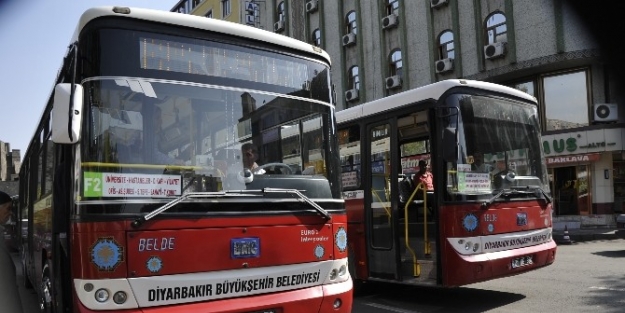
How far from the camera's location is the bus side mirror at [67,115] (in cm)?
393

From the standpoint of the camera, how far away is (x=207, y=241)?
428cm

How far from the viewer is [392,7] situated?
26.2 meters

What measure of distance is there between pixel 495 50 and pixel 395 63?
5.93 meters

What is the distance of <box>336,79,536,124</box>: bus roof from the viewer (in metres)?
7.00

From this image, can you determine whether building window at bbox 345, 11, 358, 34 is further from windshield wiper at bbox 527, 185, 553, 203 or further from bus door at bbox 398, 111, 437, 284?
windshield wiper at bbox 527, 185, 553, 203

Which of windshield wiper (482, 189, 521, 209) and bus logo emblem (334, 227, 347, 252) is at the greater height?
windshield wiper (482, 189, 521, 209)

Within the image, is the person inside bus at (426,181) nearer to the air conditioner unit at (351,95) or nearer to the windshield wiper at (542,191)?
the windshield wiper at (542,191)

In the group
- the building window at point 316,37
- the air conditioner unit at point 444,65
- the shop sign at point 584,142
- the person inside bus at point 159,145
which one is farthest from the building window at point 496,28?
the person inside bus at point 159,145

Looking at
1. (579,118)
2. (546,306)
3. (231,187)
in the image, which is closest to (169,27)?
(231,187)

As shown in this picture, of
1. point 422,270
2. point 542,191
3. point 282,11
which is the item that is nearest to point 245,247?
point 422,270

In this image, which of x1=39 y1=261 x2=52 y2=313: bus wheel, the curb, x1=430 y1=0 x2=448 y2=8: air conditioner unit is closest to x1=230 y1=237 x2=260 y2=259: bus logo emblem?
x1=39 y1=261 x2=52 y2=313: bus wheel

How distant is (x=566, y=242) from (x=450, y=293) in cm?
971

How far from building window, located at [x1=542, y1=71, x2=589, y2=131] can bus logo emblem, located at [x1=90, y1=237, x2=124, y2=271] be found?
19895 mm

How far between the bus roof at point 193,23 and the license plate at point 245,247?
6.26 feet
